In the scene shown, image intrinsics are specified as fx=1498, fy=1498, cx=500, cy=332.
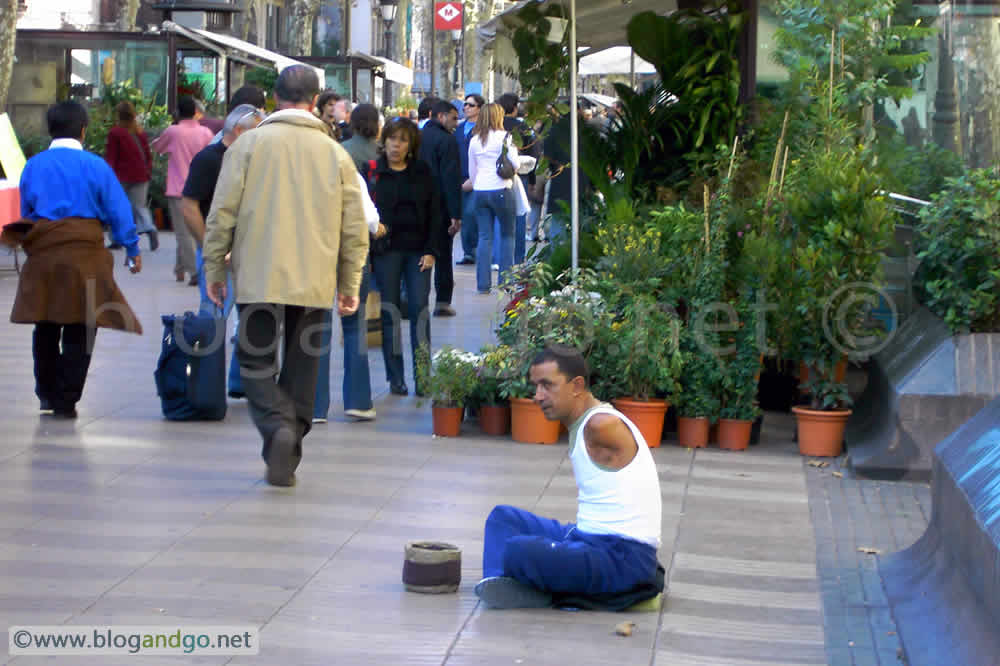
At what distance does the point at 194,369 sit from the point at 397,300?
5.24 feet

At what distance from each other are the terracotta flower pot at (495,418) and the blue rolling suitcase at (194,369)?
5.25 feet

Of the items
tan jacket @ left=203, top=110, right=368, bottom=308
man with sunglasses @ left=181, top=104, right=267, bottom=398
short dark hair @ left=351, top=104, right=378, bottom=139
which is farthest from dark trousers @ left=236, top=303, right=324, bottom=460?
short dark hair @ left=351, top=104, right=378, bottom=139

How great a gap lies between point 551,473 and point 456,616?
2737mm

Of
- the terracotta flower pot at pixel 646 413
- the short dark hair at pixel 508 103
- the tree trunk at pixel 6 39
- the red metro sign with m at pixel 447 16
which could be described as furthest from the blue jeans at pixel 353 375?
the red metro sign with m at pixel 447 16

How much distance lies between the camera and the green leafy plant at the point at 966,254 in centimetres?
791

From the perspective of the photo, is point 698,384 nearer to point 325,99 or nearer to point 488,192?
point 325,99

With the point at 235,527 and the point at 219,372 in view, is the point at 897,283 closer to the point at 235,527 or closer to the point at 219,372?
the point at 219,372

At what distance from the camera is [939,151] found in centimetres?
998

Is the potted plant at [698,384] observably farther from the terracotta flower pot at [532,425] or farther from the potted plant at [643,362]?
the terracotta flower pot at [532,425]

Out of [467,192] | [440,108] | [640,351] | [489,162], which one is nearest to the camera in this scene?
[640,351]

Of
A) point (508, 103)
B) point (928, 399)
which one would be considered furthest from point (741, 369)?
point (508, 103)

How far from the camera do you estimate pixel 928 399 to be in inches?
307

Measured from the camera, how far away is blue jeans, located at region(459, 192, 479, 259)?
17.7 metres

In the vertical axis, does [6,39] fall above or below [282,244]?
above
